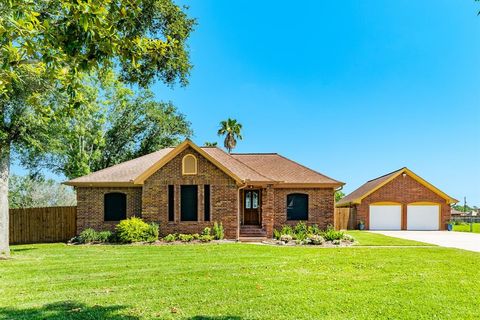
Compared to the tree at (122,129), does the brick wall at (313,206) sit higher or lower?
lower

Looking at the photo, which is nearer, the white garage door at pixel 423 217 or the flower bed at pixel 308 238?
the flower bed at pixel 308 238

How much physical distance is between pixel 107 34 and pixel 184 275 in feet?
21.1

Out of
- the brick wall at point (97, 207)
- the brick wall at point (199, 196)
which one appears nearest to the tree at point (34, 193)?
the brick wall at point (97, 207)

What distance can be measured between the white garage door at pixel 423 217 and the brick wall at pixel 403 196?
0.42 m

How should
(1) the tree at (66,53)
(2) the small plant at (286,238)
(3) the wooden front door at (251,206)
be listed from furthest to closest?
(3) the wooden front door at (251,206) < (2) the small plant at (286,238) < (1) the tree at (66,53)

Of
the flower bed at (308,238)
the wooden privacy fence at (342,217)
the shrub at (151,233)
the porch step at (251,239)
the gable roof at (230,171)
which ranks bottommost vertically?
the wooden privacy fence at (342,217)

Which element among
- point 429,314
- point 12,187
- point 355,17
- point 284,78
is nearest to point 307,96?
point 284,78

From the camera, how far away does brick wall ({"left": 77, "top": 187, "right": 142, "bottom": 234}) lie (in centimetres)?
1877

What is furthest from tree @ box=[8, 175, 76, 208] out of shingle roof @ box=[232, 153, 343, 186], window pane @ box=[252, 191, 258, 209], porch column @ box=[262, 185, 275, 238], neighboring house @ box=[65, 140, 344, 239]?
porch column @ box=[262, 185, 275, 238]

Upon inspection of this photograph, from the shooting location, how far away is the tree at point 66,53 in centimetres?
474

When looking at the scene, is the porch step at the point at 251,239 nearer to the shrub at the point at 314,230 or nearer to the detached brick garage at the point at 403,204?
the shrub at the point at 314,230

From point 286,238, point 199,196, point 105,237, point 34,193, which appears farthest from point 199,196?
point 34,193

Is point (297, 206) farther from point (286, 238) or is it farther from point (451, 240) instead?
point (451, 240)

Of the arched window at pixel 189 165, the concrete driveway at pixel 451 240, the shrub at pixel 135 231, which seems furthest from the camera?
the arched window at pixel 189 165
